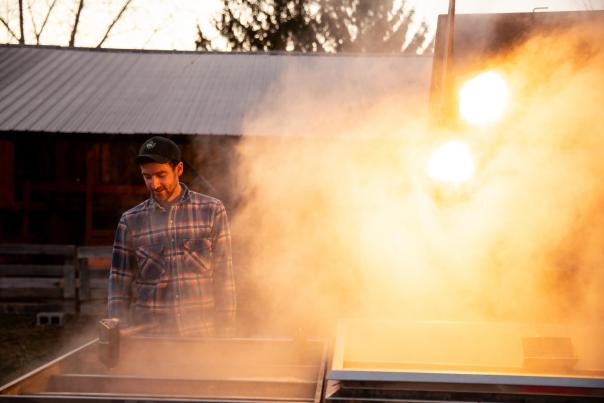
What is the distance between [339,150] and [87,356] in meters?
8.16

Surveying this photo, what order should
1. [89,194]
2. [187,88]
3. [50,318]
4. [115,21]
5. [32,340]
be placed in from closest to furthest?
[32,340] → [50,318] → [89,194] → [187,88] → [115,21]

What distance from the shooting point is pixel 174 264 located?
12.7 ft

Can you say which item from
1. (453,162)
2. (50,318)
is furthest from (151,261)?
(50,318)

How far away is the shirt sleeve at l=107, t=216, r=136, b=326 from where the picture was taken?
12.5ft

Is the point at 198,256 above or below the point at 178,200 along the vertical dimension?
below

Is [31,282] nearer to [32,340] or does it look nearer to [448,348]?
[32,340]

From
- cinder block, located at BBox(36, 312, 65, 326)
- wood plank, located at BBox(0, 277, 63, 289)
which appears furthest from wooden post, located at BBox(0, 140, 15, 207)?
cinder block, located at BBox(36, 312, 65, 326)

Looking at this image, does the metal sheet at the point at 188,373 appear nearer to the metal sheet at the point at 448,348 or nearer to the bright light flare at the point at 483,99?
the metal sheet at the point at 448,348

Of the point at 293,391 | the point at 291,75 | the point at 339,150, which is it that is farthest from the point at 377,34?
the point at 293,391

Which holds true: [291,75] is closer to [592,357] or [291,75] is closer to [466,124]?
[466,124]

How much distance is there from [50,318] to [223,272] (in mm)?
6327

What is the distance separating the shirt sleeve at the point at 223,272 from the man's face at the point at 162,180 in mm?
309

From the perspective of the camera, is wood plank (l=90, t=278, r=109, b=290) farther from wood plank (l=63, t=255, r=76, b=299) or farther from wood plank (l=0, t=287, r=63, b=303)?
wood plank (l=0, t=287, r=63, b=303)

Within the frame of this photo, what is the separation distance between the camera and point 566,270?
4.21 m
